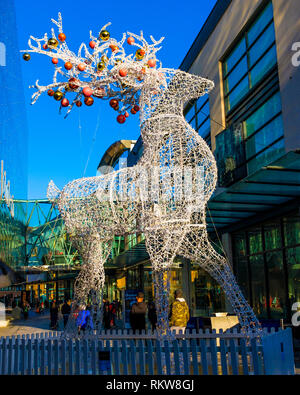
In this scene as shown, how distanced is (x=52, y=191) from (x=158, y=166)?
2.66 m

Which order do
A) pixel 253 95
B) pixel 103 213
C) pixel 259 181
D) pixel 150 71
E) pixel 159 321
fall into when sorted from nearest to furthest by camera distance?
pixel 159 321, pixel 150 71, pixel 103 213, pixel 259 181, pixel 253 95

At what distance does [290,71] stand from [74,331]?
7331 mm

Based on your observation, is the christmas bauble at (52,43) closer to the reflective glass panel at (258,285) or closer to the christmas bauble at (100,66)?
the christmas bauble at (100,66)

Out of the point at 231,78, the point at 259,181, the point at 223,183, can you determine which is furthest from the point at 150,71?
the point at 231,78

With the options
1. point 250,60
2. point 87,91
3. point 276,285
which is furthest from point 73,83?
point 276,285

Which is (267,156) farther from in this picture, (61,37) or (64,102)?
(61,37)

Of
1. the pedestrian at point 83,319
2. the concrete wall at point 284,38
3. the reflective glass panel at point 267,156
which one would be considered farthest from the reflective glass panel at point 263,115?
the pedestrian at point 83,319

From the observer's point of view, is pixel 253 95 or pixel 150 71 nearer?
pixel 150 71

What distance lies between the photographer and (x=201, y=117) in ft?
52.3

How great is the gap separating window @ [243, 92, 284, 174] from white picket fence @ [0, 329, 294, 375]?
606 cm

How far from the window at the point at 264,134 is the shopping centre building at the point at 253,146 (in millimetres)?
27

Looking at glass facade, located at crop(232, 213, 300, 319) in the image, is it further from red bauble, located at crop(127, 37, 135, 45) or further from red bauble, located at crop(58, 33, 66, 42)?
red bauble, located at crop(58, 33, 66, 42)

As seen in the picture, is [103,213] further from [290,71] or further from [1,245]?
[290,71]

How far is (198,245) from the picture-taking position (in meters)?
7.00
